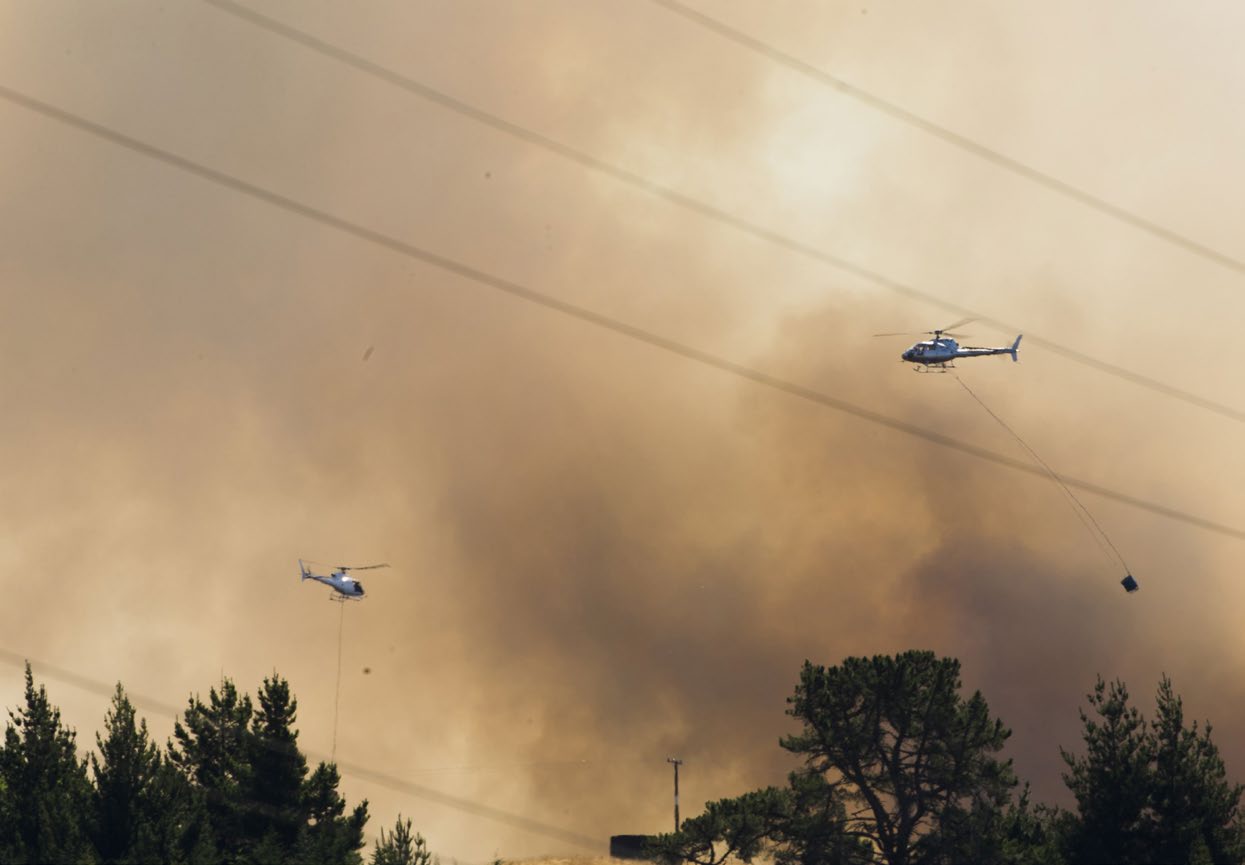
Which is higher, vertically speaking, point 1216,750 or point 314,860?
point 1216,750

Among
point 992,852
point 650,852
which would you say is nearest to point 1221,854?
point 992,852

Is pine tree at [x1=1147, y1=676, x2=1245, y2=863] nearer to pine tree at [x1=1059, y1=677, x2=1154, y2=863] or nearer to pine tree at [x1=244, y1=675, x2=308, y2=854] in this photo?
pine tree at [x1=1059, y1=677, x2=1154, y2=863]

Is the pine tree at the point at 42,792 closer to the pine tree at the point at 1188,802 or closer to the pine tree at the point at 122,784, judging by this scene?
the pine tree at the point at 122,784

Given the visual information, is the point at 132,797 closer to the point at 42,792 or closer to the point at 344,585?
the point at 42,792

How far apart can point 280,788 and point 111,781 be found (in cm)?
919

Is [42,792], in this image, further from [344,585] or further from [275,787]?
[344,585]

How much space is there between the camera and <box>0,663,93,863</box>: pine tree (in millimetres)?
77000

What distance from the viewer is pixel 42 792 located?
84.1 meters

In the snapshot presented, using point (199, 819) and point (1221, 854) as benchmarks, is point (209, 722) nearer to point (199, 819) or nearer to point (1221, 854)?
point (199, 819)

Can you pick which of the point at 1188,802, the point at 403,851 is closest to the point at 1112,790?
the point at 1188,802

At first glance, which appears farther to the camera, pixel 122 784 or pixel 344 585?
pixel 344 585

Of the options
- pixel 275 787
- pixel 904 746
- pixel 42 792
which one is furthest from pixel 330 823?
pixel 904 746

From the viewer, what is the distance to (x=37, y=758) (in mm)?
90688

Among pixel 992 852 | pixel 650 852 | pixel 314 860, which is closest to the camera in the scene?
pixel 314 860
